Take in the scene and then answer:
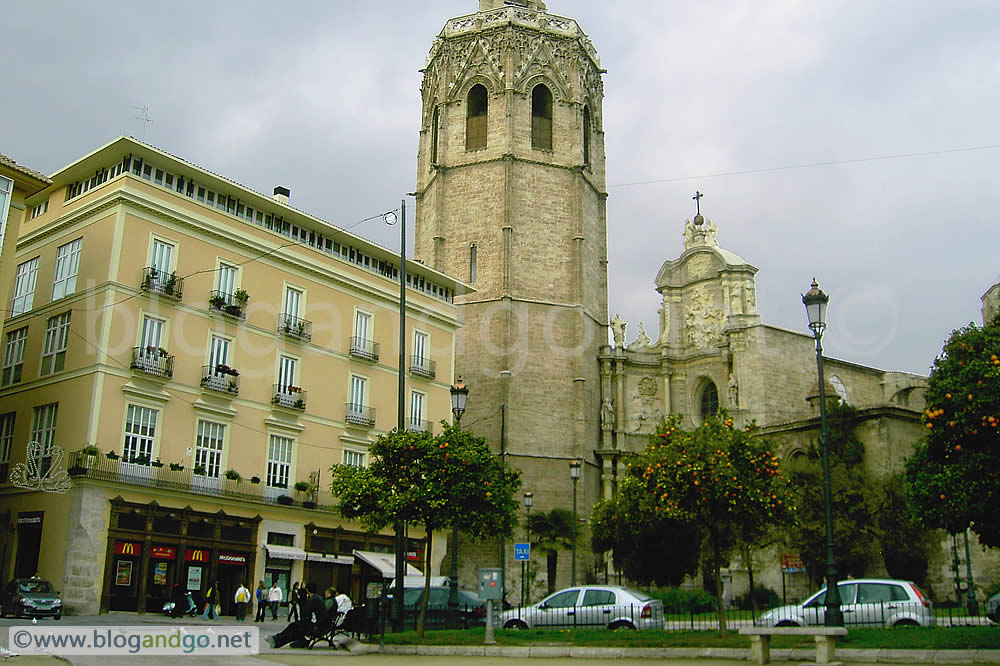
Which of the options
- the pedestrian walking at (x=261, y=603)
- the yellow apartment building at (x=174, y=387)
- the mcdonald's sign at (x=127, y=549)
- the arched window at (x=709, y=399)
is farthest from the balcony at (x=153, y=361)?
the arched window at (x=709, y=399)

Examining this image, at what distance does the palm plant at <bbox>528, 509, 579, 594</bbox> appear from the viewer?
42656 mm

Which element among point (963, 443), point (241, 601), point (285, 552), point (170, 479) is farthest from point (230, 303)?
point (963, 443)

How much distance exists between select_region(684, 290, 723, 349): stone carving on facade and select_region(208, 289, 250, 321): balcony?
90.7ft

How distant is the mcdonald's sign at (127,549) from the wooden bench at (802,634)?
1935 centimetres

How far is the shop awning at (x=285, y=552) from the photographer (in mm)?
31100

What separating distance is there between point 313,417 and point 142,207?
919cm

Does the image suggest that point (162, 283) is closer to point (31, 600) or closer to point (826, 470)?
point (31, 600)

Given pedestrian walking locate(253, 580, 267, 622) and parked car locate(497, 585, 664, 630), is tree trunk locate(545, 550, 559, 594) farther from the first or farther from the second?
parked car locate(497, 585, 664, 630)

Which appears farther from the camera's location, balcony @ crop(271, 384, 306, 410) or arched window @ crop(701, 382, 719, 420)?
arched window @ crop(701, 382, 719, 420)

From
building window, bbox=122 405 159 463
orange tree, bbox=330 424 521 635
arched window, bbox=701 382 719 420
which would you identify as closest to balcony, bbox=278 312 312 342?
building window, bbox=122 405 159 463

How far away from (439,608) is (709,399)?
29.9m

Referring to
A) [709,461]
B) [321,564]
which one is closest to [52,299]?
[321,564]

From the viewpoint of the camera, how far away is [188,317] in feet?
99.8

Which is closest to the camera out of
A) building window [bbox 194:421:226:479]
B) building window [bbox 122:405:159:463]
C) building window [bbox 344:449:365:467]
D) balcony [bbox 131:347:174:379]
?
building window [bbox 122:405:159:463]
